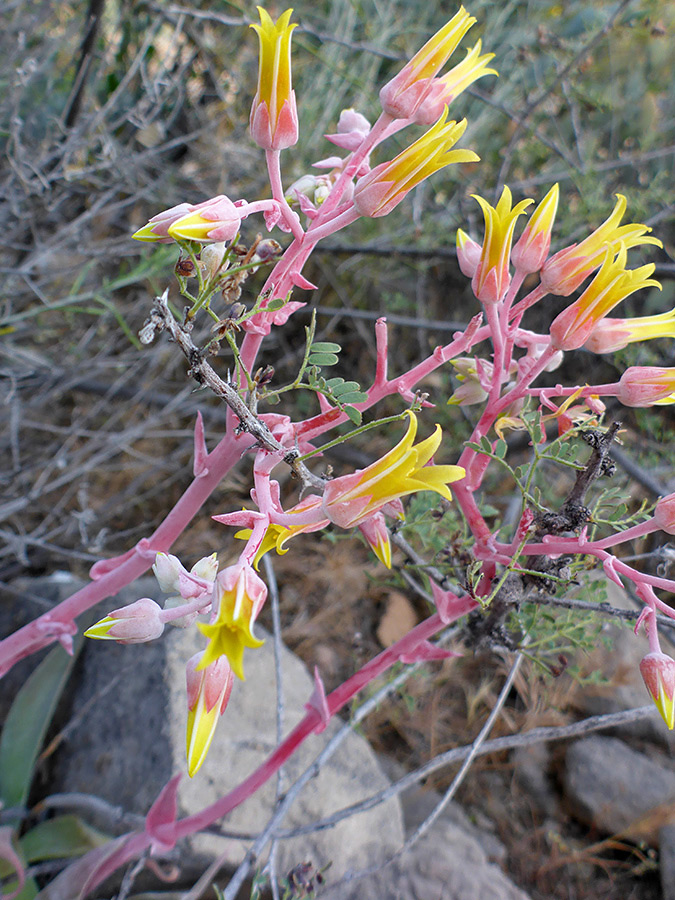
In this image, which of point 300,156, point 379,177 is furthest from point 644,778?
point 300,156

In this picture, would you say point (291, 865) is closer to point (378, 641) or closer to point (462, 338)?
point (378, 641)

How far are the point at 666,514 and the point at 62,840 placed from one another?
4.17 ft

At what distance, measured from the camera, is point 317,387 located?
2.09 feet

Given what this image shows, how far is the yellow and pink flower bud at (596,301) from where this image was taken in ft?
2.13

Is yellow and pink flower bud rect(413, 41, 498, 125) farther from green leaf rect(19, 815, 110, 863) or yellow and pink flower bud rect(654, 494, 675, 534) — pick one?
green leaf rect(19, 815, 110, 863)

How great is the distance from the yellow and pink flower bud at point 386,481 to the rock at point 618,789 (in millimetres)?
1540

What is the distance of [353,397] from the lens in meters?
0.65

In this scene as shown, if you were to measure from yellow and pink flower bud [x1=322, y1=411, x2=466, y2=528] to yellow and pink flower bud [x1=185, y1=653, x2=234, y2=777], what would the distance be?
0.60 feet

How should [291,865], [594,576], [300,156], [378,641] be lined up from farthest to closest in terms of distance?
[300,156] < [378,641] < [594,576] < [291,865]

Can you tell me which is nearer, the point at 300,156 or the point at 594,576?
the point at 594,576

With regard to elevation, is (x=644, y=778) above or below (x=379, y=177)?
below

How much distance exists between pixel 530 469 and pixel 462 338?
16cm

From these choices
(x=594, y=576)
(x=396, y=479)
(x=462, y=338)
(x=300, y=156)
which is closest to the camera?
(x=396, y=479)

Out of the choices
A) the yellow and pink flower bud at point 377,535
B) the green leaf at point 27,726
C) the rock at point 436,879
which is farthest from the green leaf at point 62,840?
the yellow and pink flower bud at point 377,535
